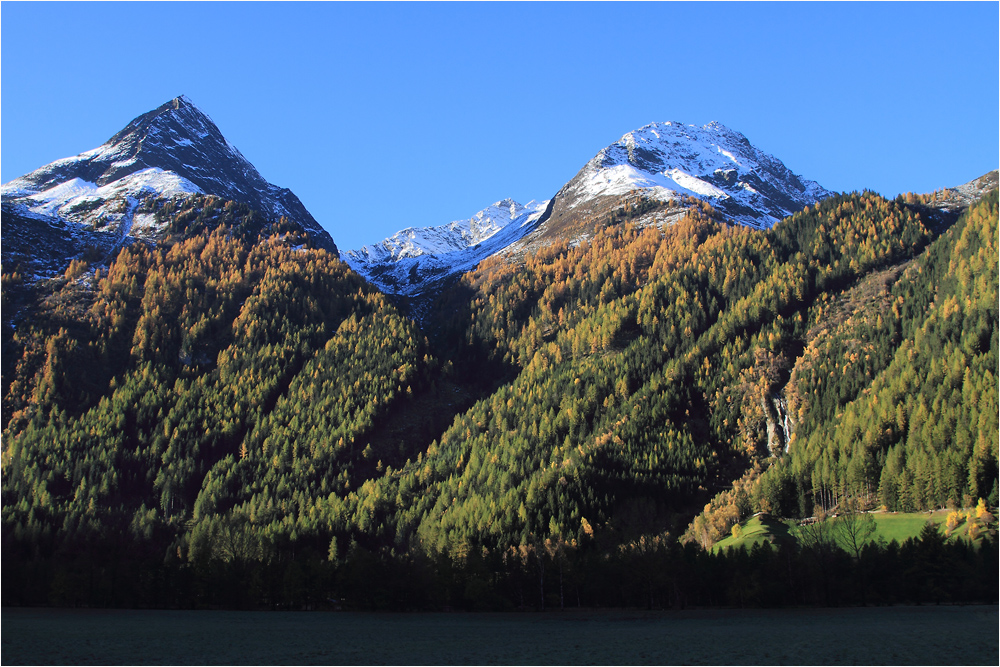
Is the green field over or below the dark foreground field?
over

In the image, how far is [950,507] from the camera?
13888 centimetres

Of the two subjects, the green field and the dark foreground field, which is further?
the green field

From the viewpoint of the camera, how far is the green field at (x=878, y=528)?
127 meters

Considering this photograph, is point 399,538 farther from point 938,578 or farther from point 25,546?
point 938,578

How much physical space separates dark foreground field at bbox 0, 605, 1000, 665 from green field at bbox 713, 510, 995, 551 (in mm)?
43941

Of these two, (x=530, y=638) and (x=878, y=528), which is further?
(x=878, y=528)

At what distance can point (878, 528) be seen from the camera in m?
135

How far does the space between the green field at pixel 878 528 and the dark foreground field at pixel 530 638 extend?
1730 inches

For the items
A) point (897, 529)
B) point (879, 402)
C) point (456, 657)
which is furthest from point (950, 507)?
point (456, 657)

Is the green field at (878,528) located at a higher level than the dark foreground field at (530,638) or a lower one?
higher

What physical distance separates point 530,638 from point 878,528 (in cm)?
9642

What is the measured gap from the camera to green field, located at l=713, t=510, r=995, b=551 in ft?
416

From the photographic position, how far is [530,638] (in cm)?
6694

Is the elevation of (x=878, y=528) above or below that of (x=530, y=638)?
above
